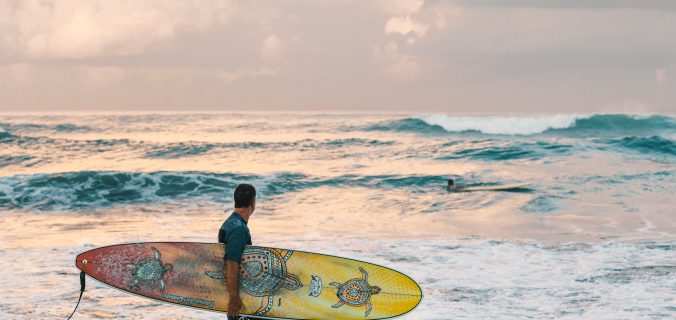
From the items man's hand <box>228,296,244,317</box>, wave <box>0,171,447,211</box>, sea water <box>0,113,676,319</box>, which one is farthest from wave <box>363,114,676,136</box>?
man's hand <box>228,296,244,317</box>

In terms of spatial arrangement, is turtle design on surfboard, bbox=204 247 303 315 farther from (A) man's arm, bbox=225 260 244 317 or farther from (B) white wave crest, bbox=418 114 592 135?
(B) white wave crest, bbox=418 114 592 135

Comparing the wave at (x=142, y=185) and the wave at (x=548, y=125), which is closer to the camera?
the wave at (x=142, y=185)

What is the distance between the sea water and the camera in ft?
25.4

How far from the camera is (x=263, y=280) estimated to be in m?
5.11

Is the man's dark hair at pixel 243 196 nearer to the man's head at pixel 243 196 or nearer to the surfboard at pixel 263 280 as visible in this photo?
the man's head at pixel 243 196

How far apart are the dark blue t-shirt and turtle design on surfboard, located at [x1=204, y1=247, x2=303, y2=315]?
0.62 meters

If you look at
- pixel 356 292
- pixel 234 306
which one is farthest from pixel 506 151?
pixel 234 306

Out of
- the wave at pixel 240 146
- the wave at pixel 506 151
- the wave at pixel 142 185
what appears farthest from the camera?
the wave at pixel 240 146

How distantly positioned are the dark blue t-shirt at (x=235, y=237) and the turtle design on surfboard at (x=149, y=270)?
124 centimetres

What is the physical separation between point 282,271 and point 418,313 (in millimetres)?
2304

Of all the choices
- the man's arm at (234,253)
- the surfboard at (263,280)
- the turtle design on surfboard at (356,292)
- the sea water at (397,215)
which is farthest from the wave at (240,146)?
the man's arm at (234,253)

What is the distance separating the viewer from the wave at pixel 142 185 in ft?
57.5

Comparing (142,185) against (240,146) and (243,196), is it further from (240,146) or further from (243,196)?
(243,196)

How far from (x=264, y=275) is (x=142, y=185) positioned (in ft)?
50.9
